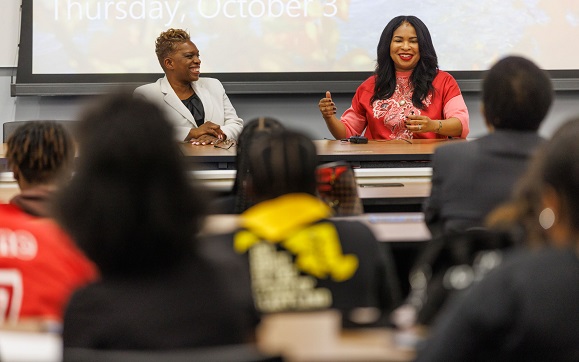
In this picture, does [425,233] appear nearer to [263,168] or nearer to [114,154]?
[263,168]

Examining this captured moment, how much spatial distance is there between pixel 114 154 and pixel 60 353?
0.32 meters

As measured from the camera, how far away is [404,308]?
1.56 m

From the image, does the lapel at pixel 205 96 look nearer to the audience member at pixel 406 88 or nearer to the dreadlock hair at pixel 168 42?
the dreadlock hair at pixel 168 42

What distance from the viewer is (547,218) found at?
1.37 metres

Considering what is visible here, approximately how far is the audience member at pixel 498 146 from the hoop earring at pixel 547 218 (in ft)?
3.03

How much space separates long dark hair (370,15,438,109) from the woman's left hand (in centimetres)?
28

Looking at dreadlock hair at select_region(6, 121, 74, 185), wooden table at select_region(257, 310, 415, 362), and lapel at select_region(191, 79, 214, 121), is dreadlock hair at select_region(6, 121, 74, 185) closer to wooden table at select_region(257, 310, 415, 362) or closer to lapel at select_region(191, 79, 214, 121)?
wooden table at select_region(257, 310, 415, 362)

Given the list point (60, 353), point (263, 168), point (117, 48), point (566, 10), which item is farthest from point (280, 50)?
point (60, 353)

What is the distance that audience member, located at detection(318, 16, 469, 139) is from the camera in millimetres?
4812

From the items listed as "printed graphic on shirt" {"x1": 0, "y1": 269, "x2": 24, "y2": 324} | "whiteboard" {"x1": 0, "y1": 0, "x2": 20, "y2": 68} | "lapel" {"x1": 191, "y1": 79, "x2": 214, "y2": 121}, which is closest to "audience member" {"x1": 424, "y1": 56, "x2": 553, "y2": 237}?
"printed graphic on shirt" {"x1": 0, "y1": 269, "x2": 24, "y2": 324}

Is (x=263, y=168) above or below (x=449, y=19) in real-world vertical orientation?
below

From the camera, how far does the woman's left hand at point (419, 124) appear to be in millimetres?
4527

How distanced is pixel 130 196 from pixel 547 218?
2.10 ft

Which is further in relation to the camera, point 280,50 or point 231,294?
point 280,50
